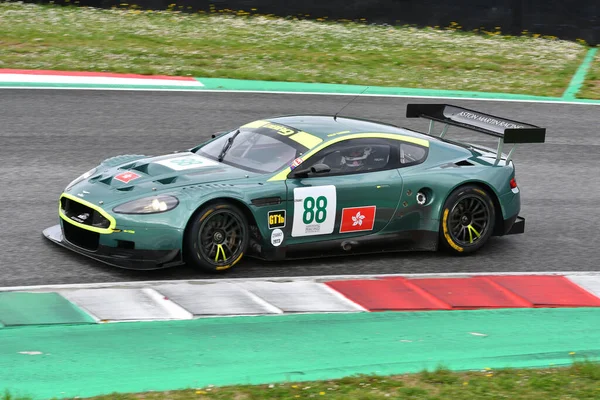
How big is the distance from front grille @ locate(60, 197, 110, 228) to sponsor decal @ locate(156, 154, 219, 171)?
90 cm

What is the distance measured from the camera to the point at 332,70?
60.8 ft

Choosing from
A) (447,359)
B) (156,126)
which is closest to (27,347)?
(447,359)

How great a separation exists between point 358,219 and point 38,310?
3174 mm

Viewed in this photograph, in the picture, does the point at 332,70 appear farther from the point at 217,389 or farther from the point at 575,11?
the point at 217,389

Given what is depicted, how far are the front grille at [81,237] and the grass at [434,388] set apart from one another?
9.15 ft

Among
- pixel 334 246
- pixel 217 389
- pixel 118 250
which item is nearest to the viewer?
pixel 217 389

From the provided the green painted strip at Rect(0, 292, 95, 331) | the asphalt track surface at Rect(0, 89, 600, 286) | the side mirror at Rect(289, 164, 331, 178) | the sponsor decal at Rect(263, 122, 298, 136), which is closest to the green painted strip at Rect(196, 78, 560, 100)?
the asphalt track surface at Rect(0, 89, 600, 286)

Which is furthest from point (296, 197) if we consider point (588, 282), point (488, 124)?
point (588, 282)

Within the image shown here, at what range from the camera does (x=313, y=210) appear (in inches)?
349

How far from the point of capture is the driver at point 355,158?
9.17m

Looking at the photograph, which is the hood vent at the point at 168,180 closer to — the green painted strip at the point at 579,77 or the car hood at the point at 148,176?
the car hood at the point at 148,176

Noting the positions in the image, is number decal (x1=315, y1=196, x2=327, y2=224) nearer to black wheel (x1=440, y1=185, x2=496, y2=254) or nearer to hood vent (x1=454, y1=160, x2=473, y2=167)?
black wheel (x1=440, y1=185, x2=496, y2=254)

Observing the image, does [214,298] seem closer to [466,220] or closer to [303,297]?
[303,297]

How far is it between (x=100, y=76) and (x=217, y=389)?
11565 mm
